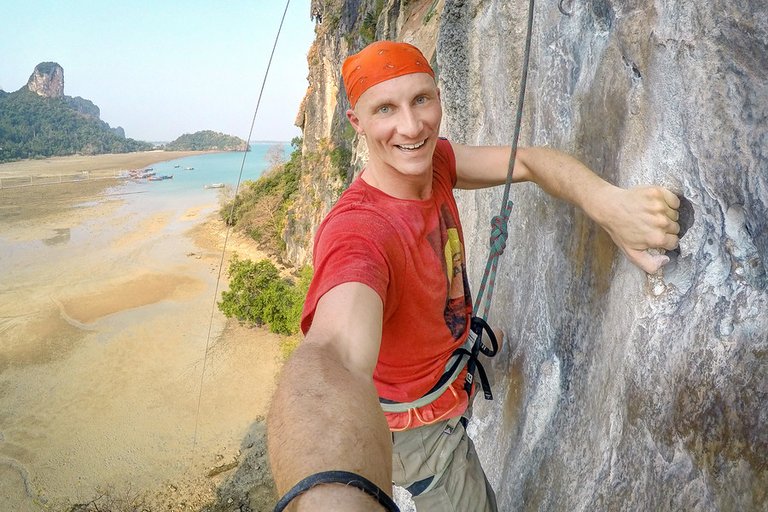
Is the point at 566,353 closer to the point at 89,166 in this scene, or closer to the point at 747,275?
the point at 747,275

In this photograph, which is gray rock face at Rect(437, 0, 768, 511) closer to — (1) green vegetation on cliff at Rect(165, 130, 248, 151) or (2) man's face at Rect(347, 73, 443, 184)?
(2) man's face at Rect(347, 73, 443, 184)

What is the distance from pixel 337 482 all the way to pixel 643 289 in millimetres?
1489

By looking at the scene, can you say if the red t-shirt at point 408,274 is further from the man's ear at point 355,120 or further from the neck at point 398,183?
the man's ear at point 355,120

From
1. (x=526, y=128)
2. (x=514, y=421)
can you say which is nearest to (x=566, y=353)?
(x=514, y=421)

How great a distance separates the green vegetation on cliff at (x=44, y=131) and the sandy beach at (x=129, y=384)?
73275mm

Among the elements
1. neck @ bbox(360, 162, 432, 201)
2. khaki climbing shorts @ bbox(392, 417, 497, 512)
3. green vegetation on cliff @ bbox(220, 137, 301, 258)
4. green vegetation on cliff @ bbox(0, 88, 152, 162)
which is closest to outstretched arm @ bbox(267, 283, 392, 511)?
neck @ bbox(360, 162, 432, 201)

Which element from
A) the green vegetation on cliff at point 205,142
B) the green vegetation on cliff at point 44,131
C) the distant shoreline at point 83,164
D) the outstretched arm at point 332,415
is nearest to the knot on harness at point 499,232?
the outstretched arm at point 332,415

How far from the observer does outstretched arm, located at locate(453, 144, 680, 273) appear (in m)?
1.81

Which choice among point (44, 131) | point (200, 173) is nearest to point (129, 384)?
point (200, 173)

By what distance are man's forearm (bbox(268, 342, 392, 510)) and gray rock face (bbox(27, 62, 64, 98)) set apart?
15322 centimetres

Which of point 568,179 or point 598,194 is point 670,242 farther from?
point 568,179

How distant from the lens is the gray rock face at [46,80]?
125062 millimetres

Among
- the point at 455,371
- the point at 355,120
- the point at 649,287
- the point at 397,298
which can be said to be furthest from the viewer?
the point at 455,371

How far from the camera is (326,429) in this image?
1.15 metres
